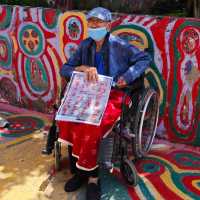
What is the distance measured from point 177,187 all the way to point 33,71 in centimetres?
250

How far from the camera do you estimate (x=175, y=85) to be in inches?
180

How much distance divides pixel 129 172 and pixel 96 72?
35.0 inches

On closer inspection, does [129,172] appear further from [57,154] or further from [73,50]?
[73,50]

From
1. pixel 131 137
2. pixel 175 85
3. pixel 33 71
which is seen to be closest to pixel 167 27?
pixel 175 85

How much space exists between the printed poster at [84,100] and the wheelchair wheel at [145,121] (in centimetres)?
31

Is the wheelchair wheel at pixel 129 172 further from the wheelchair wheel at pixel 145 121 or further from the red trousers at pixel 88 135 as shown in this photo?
the red trousers at pixel 88 135

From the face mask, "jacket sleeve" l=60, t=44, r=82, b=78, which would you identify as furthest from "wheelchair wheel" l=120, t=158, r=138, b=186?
the face mask

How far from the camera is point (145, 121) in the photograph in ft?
14.3

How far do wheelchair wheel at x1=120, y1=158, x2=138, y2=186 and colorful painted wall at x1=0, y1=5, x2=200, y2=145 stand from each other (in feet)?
3.32

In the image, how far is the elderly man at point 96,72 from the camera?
3.65 metres

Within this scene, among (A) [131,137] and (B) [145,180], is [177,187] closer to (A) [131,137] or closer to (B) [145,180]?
(B) [145,180]

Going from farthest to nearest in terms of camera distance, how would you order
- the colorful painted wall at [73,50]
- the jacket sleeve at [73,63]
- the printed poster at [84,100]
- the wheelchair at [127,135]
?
the colorful painted wall at [73,50] → the jacket sleeve at [73,63] → the printed poster at [84,100] → the wheelchair at [127,135]

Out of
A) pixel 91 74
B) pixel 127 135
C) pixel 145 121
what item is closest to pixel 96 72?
pixel 91 74

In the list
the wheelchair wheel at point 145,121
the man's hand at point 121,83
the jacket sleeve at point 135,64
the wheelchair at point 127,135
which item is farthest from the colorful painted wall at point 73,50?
the man's hand at point 121,83
